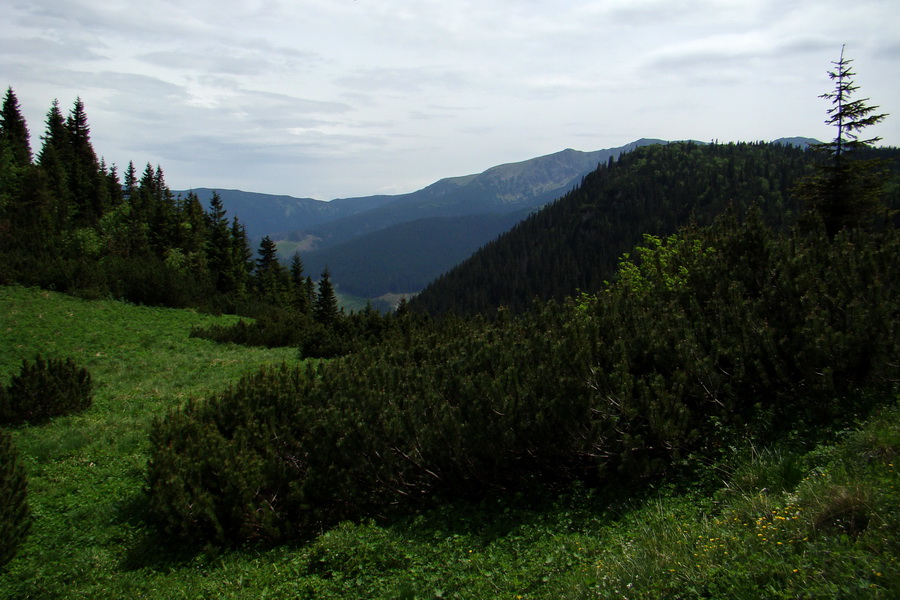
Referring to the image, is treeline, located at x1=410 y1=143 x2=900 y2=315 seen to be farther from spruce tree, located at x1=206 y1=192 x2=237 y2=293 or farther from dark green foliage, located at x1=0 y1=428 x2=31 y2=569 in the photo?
dark green foliage, located at x1=0 y1=428 x2=31 y2=569

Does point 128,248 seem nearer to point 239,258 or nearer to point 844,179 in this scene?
point 239,258

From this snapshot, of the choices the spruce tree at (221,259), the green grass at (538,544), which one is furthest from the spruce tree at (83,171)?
the green grass at (538,544)

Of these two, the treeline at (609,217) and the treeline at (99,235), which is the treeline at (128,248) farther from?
the treeline at (609,217)

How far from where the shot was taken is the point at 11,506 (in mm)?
6445

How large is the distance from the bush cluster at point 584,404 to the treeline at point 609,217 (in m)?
132

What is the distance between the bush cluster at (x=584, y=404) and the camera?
599 cm

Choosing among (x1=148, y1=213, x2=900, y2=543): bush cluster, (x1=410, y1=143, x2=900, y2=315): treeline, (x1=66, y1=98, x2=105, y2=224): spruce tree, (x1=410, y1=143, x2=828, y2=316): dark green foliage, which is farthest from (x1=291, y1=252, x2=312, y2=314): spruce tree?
(x1=410, y1=143, x2=900, y2=315): treeline

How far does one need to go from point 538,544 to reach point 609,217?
6868 inches

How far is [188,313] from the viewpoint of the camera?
26750 millimetres

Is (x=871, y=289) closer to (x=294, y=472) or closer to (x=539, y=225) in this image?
(x=294, y=472)

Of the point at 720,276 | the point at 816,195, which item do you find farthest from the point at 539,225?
the point at 720,276

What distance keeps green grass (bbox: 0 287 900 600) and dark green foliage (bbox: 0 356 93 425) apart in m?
1.34

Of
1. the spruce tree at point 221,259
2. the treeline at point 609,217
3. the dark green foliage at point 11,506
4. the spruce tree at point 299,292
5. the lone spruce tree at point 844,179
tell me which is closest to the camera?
the dark green foliage at point 11,506

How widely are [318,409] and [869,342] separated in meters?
7.54
